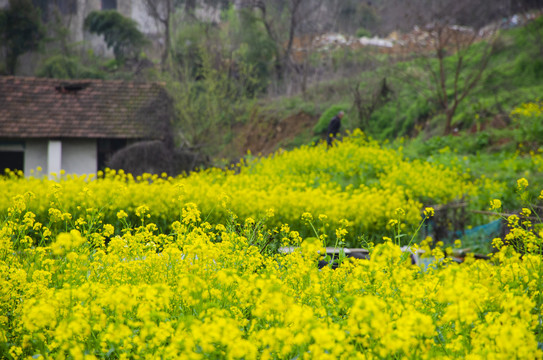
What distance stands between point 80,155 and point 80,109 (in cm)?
155

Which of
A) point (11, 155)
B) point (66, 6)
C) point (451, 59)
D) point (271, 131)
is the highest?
point (66, 6)

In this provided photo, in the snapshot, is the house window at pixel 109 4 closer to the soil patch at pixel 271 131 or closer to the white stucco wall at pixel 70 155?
the soil patch at pixel 271 131

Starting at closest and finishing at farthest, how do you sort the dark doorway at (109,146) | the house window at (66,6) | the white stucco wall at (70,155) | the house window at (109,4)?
1. the white stucco wall at (70,155)
2. the dark doorway at (109,146)
3. the house window at (66,6)
4. the house window at (109,4)

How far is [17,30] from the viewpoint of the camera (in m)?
25.6

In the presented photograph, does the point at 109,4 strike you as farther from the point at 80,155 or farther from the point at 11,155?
the point at 80,155

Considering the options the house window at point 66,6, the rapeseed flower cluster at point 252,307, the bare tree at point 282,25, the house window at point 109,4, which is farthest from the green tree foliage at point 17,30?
the rapeseed flower cluster at point 252,307

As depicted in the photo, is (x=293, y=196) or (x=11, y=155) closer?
(x=293, y=196)

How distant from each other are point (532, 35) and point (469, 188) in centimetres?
1096

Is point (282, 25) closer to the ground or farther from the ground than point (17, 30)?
farther from the ground

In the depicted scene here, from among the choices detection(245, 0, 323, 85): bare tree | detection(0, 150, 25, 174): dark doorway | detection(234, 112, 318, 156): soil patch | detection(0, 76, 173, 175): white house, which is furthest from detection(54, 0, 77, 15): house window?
detection(0, 150, 25, 174): dark doorway

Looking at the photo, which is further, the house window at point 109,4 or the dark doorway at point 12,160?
Result: the house window at point 109,4

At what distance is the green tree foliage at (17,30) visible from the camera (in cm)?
2536

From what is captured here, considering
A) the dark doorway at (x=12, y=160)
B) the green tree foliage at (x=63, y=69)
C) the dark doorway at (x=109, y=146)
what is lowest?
the dark doorway at (x=12, y=160)

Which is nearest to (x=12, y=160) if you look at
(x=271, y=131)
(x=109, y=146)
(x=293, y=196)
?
(x=109, y=146)
